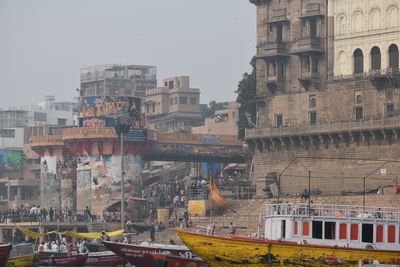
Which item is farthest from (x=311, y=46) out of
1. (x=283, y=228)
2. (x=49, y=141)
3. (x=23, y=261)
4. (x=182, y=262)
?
(x=283, y=228)

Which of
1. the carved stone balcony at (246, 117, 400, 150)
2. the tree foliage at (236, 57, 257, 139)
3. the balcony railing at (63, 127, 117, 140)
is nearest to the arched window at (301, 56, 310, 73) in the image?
the carved stone balcony at (246, 117, 400, 150)

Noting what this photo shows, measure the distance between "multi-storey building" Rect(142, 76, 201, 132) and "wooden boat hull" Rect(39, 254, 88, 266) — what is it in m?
82.9

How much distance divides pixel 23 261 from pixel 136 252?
5.98m

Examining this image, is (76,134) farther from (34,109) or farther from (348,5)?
(34,109)

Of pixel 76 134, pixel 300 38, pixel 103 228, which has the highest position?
pixel 300 38

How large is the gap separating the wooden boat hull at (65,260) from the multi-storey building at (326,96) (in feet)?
75.4

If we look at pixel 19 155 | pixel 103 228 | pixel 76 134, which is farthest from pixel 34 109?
pixel 103 228

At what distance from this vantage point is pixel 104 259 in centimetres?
7094

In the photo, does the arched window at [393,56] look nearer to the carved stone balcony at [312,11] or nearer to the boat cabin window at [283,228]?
the carved stone balcony at [312,11]

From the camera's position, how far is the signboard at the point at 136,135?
103 meters

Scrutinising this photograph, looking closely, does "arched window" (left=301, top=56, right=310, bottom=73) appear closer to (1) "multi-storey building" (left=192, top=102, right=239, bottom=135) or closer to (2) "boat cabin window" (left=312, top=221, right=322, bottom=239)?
(2) "boat cabin window" (left=312, top=221, right=322, bottom=239)

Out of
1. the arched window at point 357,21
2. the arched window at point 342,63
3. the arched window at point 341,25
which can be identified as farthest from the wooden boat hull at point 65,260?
the arched window at point 341,25

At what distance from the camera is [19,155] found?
138250 millimetres

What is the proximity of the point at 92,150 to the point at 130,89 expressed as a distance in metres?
27.2
